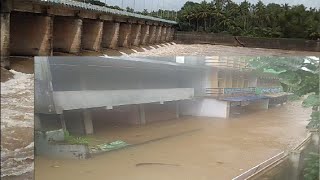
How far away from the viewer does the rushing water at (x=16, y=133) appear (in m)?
1.72

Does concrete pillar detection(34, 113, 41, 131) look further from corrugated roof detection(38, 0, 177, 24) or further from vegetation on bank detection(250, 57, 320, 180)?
corrugated roof detection(38, 0, 177, 24)

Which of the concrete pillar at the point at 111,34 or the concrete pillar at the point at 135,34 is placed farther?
the concrete pillar at the point at 135,34

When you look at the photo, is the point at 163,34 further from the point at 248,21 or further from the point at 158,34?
the point at 248,21

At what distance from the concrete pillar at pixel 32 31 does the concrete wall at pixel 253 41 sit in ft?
33.4

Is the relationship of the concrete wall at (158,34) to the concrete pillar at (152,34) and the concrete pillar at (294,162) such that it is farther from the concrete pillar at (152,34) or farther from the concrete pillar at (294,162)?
the concrete pillar at (294,162)

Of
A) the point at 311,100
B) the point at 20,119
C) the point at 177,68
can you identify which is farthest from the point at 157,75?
the point at 311,100

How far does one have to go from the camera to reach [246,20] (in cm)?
1478

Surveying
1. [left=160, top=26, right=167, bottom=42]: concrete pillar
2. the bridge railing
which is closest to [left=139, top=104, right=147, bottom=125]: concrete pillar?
the bridge railing

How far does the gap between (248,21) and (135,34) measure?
4401mm

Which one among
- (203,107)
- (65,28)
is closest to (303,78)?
(203,107)

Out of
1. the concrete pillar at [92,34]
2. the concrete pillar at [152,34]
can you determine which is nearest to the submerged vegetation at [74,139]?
the concrete pillar at [92,34]

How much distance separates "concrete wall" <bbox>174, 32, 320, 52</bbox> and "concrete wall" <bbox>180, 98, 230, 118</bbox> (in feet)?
44.4

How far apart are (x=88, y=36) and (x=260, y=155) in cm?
855

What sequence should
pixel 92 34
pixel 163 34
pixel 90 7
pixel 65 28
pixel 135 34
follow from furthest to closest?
pixel 163 34 → pixel 135 34 → pixel 92 34 → pixel 90 7 → pixel 65 28
